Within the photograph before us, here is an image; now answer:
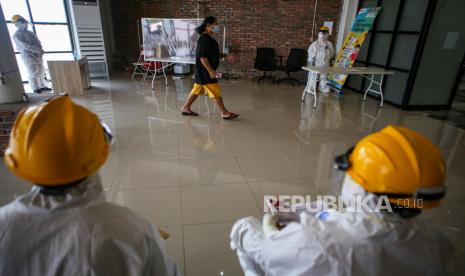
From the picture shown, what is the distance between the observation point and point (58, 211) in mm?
750

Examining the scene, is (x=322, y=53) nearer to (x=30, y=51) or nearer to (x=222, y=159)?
(x=222, y=159)

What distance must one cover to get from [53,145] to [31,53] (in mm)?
6174

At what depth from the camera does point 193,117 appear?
171 inches

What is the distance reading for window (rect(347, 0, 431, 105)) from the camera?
16.2 ft

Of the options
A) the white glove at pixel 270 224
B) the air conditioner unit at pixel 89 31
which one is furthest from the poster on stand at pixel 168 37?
the white glove at pixel 270 224

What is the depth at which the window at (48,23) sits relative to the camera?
6391 millimetres

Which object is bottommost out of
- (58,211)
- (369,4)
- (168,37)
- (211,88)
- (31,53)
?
(211,88)

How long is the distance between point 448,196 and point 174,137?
2.88 m

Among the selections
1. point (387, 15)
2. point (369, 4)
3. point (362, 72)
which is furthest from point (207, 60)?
point (369, 4)

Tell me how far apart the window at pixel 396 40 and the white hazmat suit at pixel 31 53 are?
22.6 ft

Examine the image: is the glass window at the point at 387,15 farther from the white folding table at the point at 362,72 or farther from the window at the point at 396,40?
the white folding table at the point at 362,72

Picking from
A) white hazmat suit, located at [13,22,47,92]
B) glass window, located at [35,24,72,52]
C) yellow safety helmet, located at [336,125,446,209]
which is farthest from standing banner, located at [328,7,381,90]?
glass window, located at [35,24,72,52]

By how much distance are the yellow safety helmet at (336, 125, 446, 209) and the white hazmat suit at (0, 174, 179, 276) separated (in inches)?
28.3

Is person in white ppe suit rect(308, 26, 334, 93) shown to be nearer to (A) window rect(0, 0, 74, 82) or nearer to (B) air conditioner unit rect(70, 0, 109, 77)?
(B) air conditioner unit rect(70, 0, 109, 77)
